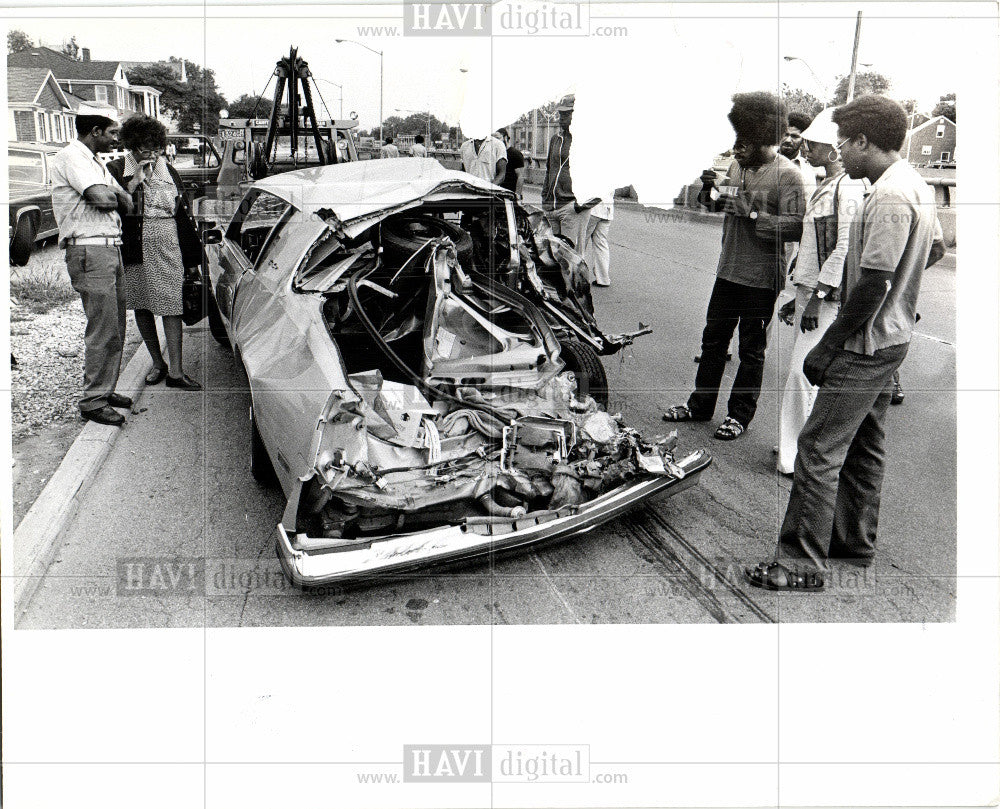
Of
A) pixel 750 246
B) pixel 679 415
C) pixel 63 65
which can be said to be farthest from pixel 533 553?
pixel 63 65

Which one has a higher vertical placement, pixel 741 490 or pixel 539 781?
pixel 741 490

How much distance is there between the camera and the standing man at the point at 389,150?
8586mm

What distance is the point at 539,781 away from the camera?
2947 mm

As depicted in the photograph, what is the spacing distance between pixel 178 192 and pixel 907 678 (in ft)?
17.4

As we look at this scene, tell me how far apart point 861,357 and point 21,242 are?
4.72 metres

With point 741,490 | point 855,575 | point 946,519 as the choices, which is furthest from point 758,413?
point 855,575

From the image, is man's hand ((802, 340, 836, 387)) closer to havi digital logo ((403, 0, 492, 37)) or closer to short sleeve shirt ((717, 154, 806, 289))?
short sleeve shirt ((717, 154, 806, 289))

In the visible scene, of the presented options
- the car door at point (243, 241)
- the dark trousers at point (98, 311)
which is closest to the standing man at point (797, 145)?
the car door at point (243, 241)

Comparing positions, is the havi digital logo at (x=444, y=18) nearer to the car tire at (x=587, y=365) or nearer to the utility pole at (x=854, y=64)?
the car tire at (x=587, y=365)

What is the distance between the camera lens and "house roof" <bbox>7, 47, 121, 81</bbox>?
3.97 metres

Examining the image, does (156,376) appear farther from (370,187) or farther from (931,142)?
(931,142)

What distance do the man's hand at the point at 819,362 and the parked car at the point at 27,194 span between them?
3.88 meters

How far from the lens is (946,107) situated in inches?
164

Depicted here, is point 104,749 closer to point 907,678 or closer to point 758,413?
point 907,678
